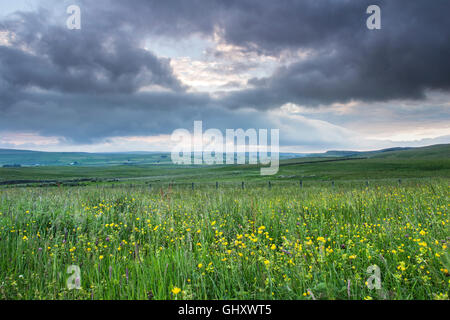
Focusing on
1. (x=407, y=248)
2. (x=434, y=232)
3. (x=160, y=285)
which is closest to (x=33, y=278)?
(x=160, y=285)

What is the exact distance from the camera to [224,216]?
814cm

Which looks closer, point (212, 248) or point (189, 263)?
point (189, 263)

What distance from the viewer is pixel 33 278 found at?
12.9 ft

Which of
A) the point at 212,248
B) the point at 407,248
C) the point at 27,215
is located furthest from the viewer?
the point at 27,215

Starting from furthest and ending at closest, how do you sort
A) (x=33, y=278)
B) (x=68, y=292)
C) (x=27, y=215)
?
(x=27, y=215)
(x=33, y=278)
(x=68, y=292)
